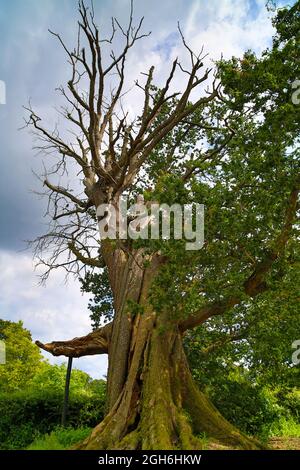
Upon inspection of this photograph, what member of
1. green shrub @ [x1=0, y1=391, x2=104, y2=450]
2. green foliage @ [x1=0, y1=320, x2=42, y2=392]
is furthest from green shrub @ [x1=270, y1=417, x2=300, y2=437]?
green foliage @ [x1=0, y1=320, x2=42, y2=392]

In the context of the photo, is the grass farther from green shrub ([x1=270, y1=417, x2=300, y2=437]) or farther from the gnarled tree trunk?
green shrub ([x1=270, y1=417, x2=300, y2=437])

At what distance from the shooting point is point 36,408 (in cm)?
1276

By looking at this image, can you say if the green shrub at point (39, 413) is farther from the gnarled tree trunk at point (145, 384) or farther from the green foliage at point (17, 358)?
the green foliage at point (17, 358)

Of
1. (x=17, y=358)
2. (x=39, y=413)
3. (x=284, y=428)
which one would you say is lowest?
(x=284, y=428)

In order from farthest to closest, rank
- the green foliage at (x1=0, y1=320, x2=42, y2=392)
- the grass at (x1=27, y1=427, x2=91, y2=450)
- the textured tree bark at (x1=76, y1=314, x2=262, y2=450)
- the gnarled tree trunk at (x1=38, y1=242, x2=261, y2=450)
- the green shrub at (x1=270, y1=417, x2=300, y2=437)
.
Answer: the green foliage at (x1=0, y1=320, x2=42, y2=392) → the green shrub at (x1=270, y1=417, x2=300, y2=437) → the grass at (x1=27, y1=427, x2=91, y2=450) → the gnarled tree trunk at (x1=38, y1=242, x2=261, y2=450) → the textured tree bark at (x1=76, y1=314, x2=262, y2=450)

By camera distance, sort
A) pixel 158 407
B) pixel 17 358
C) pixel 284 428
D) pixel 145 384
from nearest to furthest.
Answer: pixel 158 407 → pixel 145 384 → pixel 284 428 → pixel 17 358

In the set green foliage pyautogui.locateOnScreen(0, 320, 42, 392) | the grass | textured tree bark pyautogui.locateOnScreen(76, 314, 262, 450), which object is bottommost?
the grass

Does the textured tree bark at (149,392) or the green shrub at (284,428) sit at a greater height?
the textured tree bark at (149,392)

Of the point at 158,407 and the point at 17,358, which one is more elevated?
the point at 17,358

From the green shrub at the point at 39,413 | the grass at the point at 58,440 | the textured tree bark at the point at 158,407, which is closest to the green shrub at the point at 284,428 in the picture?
the textured tree bark at the point at 158,407

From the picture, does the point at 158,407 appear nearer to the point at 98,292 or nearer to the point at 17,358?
the point at 98,292

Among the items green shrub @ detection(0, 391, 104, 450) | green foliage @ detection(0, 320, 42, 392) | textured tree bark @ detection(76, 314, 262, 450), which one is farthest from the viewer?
green foliage @ detection(0, 320, 42, 392)

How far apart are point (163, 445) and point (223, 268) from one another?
3829 mm

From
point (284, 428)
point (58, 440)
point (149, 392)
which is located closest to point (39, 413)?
point (58, 440)
